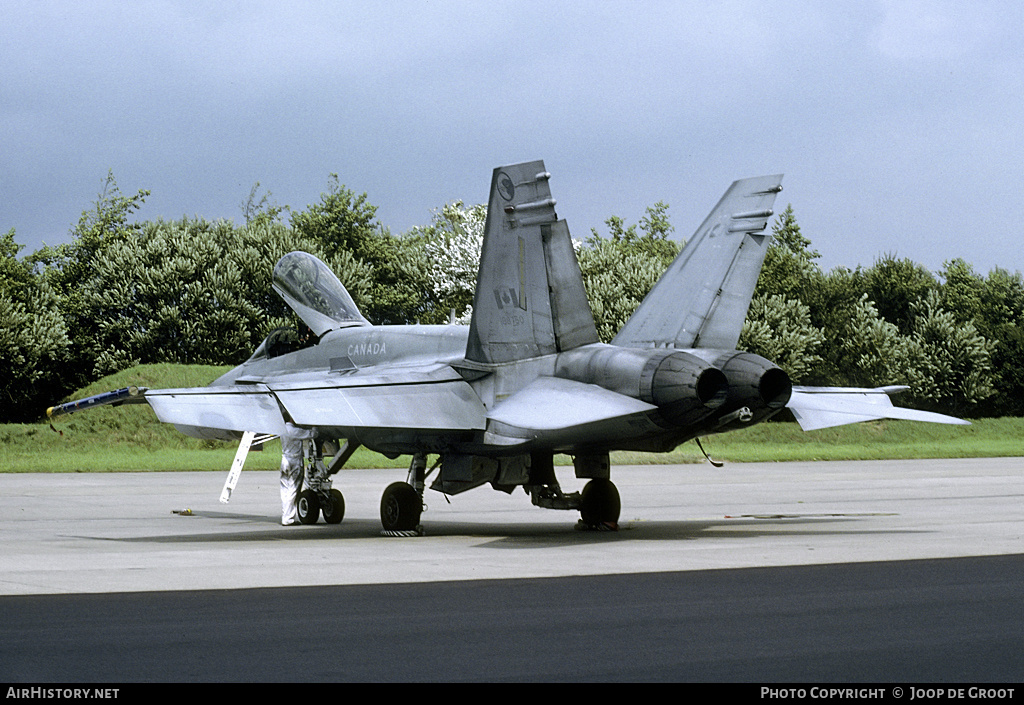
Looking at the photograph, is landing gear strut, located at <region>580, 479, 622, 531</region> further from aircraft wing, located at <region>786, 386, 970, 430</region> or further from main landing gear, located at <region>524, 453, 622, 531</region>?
aircraft wing, located at <region>786, 386, 970, 430</region>

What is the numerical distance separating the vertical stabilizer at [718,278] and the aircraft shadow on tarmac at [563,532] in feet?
8.67

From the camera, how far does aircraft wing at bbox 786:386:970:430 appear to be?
52.5 feet

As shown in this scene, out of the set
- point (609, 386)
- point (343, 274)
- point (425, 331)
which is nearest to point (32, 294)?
point (343, 274)

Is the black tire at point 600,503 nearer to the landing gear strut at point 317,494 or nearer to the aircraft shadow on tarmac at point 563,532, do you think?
the aircraft shadow on tarmac at point 563,532

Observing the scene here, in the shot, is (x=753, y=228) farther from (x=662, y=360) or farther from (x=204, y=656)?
(x=204, y=656)

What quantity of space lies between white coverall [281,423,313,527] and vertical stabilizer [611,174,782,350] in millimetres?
5852

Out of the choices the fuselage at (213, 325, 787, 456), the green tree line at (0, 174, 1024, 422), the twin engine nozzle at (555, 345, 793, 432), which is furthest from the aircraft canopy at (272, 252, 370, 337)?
the green tree line at (0, 174, 1024, 422)

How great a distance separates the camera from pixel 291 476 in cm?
1853

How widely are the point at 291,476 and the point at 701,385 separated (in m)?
7.49

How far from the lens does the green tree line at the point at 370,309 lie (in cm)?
5981

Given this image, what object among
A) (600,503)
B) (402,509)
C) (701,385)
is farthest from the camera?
(600,503)

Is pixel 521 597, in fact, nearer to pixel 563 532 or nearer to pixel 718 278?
pixel 718 278

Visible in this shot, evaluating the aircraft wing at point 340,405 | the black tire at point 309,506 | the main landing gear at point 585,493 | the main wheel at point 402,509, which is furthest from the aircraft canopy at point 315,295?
the main landing gear at point 585,493

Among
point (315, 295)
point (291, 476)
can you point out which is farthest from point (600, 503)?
point (315, 295)
